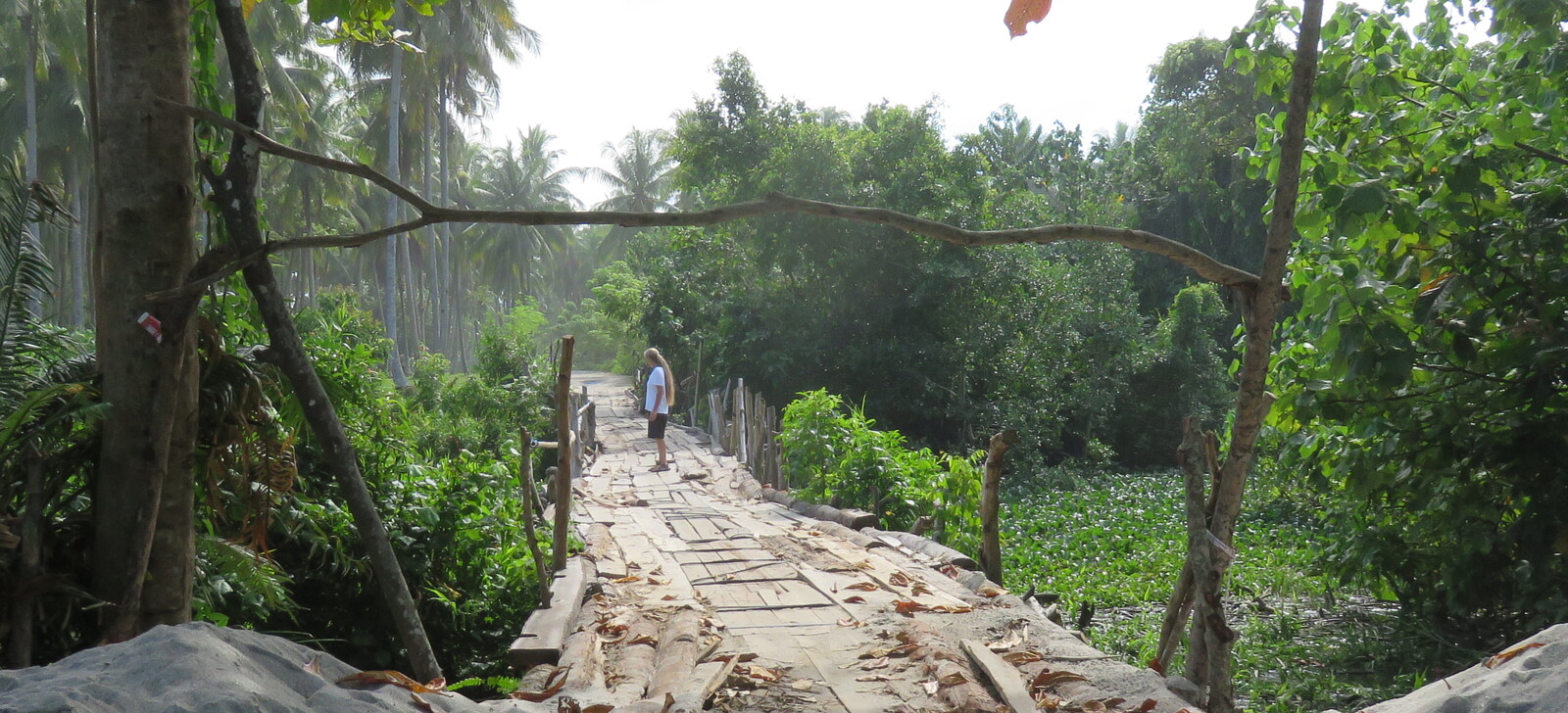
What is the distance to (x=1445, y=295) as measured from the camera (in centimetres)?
546

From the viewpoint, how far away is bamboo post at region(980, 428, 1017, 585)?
6.19m

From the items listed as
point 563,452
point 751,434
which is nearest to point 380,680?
point 563,452

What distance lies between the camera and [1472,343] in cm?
555

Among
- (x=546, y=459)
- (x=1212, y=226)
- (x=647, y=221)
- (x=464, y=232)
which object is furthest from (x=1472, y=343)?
(x=464, y=232)

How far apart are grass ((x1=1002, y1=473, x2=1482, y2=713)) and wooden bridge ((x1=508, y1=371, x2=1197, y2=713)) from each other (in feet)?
5.04

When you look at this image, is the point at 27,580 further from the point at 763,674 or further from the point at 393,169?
the point at 393,169

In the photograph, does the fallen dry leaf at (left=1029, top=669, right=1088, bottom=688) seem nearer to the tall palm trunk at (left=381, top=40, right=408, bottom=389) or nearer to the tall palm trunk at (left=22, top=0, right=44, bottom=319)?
the tall palm trunk at (left=381, top=40, right=408, bottom=389)

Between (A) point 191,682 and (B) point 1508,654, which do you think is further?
(B) point 1508,654

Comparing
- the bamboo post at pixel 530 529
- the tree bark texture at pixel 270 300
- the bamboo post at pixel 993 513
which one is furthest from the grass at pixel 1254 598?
the tree bark texture at pixel 270 300

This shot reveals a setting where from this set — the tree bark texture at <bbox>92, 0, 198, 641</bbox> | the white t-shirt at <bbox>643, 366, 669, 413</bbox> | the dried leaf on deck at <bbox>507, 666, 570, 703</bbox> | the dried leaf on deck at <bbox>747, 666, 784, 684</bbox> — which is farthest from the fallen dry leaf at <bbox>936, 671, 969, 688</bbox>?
the white t-shirt at <bbox>643, 366, 669, 413</bbox>

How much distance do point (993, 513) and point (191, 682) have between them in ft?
16.1

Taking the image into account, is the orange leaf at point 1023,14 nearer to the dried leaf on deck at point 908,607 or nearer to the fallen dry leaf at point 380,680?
the fallen dry leaf at point 380,680

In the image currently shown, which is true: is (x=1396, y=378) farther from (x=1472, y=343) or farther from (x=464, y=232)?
(x=464, y=232)

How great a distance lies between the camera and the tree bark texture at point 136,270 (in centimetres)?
275
